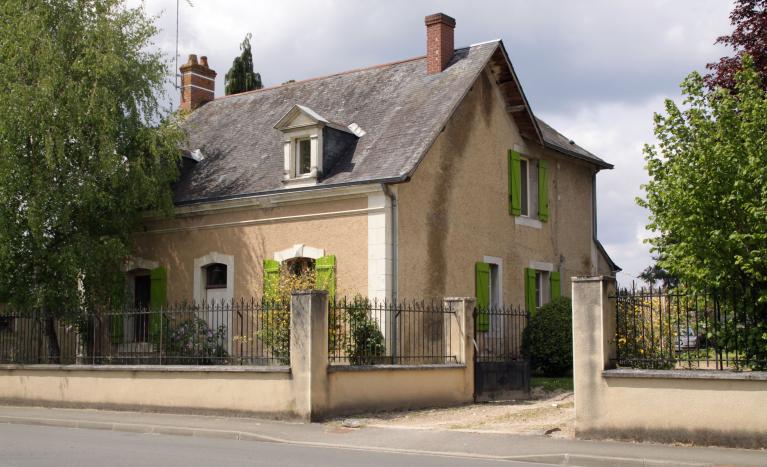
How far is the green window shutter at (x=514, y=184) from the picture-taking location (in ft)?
72.8

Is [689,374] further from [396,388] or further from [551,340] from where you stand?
[551,340]

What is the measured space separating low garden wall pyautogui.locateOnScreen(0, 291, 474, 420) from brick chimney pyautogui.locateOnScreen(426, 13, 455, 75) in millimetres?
6839

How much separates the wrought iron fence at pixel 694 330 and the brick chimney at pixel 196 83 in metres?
17.8

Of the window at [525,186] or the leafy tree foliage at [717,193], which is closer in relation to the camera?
the leafy tree foliage at [717,193]

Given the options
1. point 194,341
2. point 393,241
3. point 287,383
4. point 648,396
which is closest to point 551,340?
point 393,241

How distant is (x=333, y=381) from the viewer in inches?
571

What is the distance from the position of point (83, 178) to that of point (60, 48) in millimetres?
2736

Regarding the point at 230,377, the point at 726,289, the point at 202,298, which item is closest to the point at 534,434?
the point at 726,289

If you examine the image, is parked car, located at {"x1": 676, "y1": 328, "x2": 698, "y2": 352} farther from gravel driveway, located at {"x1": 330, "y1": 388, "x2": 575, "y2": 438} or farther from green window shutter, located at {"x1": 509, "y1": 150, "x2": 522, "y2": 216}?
green window shutter, located at {"x1": 509, "y1": 150, "x2": 522, "y2": 216}

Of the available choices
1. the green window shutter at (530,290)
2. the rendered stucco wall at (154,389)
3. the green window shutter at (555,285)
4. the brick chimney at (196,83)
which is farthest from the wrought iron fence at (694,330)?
the brick chimney at (196,83)

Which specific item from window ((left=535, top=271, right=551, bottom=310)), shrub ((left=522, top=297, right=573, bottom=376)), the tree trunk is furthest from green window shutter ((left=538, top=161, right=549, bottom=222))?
the tree trunk

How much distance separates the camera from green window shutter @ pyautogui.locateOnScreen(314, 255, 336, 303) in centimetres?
1919

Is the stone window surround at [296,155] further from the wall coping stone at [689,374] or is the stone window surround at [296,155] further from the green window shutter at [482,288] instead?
the wall coping stone at [689,374]

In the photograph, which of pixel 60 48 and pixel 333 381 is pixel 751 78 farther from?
pixel 60 48
